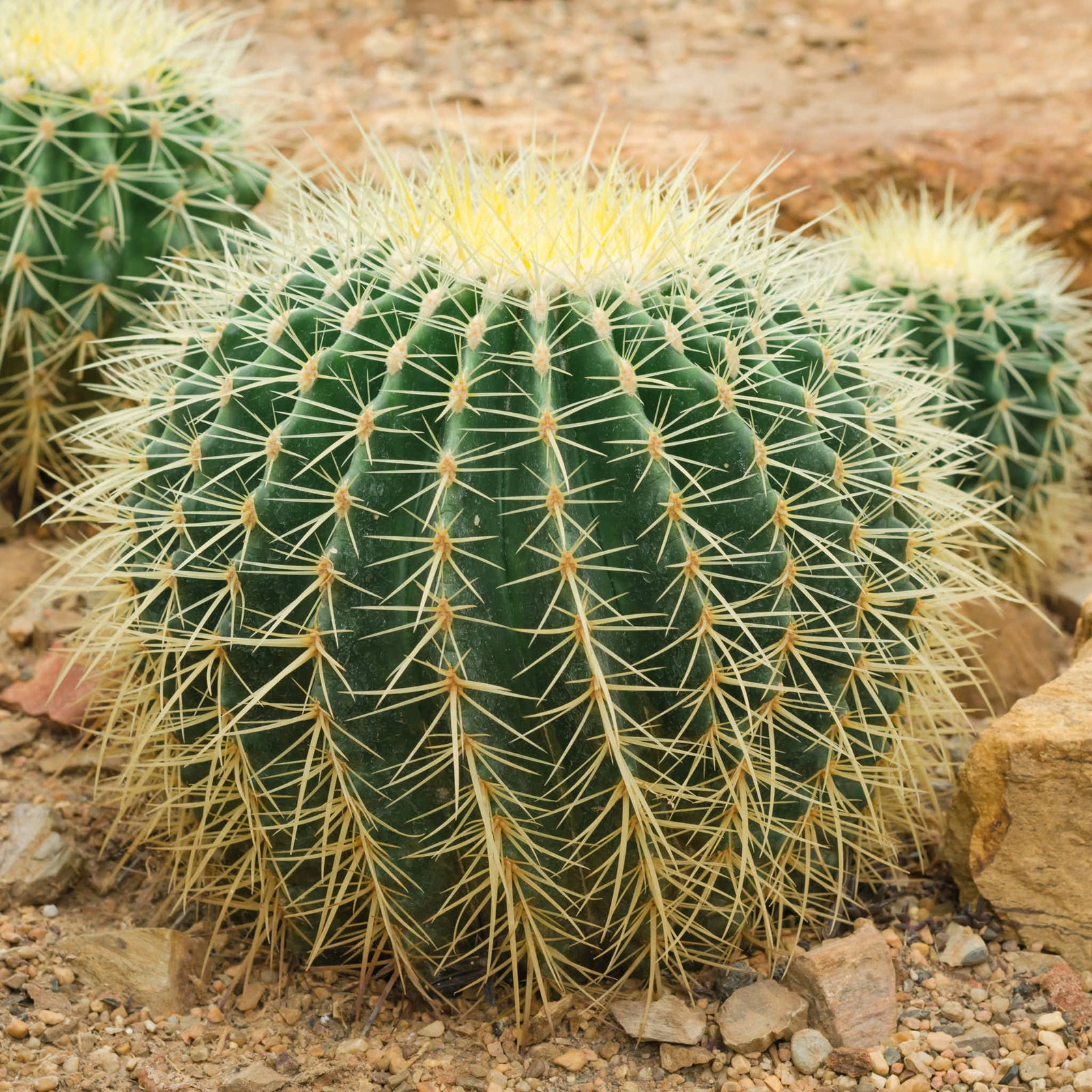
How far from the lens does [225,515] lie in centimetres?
246

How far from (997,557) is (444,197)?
8.22ft

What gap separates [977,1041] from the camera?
99.8 inches

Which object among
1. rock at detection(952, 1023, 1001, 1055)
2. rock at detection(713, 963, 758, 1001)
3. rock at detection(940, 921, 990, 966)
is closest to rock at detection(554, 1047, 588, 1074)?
rock at detection(713, 963, 758, 1001)

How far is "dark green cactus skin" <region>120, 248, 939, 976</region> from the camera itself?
2.28 m

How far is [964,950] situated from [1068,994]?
0.21m

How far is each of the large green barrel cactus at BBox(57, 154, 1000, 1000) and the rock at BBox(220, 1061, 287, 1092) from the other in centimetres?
26

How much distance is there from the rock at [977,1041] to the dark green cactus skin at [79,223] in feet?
8.41

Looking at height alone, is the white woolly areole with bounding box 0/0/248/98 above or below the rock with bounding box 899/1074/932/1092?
above

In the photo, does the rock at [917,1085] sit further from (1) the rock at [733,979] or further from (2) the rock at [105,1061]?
(2) the rock at [105,1061]

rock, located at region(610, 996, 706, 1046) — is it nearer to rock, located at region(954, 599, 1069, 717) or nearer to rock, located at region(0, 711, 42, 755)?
rock, located at region(954, 599, 1069, 717)

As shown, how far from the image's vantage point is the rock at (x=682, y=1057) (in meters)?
2.50

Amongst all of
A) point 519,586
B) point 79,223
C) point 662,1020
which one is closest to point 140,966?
point 662,1020

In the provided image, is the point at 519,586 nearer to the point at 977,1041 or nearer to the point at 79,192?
the point at 977,1041

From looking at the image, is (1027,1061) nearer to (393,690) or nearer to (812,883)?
(812,883)
